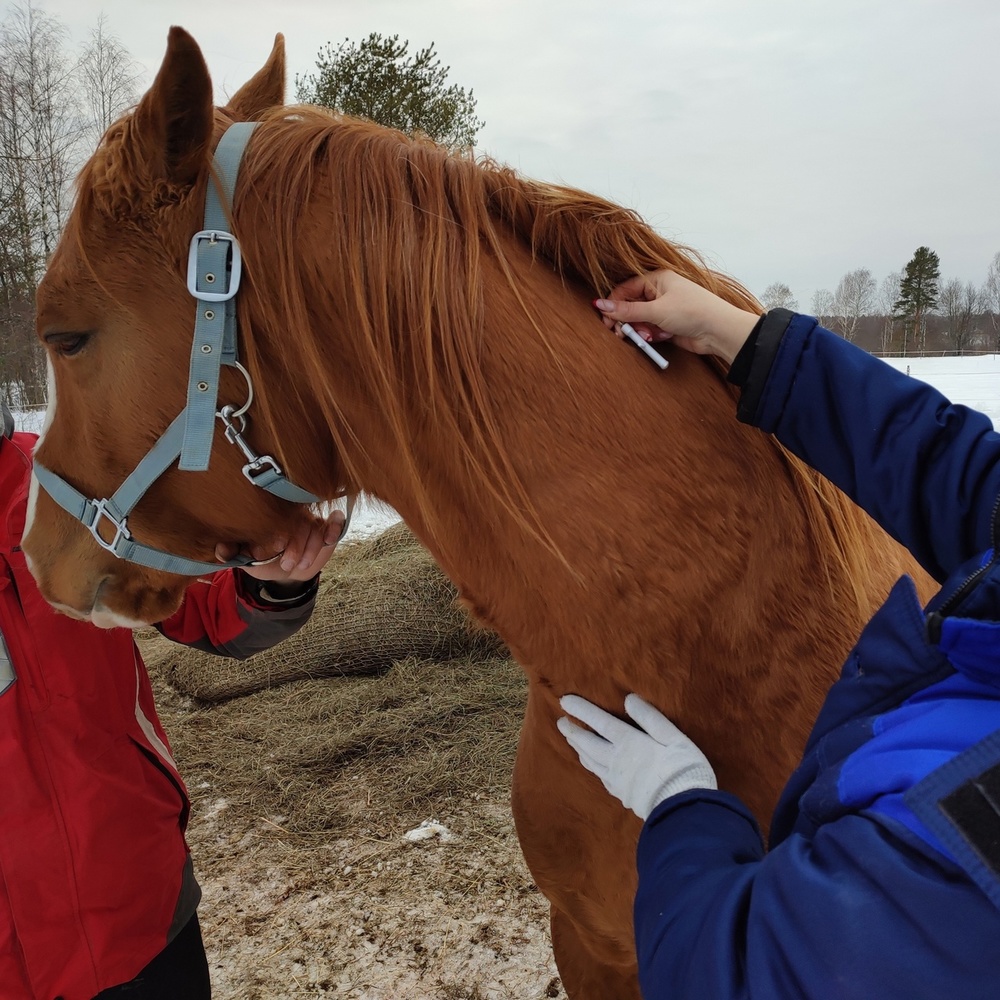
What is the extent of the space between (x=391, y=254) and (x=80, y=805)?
1187 millimetres

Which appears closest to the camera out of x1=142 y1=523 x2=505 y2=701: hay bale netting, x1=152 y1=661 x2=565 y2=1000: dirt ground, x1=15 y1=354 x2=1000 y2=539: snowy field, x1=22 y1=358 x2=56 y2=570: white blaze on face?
x1=22 y1=358 x2=56 y2=570: white blaze on face

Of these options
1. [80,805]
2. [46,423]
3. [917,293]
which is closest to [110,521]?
[46,423]

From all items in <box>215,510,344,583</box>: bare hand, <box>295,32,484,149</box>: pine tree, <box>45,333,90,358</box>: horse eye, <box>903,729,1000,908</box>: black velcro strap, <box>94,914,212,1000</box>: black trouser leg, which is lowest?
<box>94,914,212,1000</box>: black trouser leg

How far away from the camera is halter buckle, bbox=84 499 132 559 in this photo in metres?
1.15

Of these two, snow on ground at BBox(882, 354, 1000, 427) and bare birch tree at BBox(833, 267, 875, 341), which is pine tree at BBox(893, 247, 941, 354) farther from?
snow on ground at BBox(882, 354, 1000, 427)

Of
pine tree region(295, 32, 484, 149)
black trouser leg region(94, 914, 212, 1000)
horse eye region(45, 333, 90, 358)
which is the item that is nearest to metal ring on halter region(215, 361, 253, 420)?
horse eye region(45, 333, 90, 358)

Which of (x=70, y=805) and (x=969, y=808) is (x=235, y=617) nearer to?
(x=70, y=805)

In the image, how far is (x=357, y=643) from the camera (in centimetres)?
445

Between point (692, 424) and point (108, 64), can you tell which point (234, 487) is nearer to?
point (692, 424)

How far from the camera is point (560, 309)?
106cm

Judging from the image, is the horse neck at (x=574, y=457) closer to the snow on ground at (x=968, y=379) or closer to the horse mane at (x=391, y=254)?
the horse mane at (x=391, y=254)

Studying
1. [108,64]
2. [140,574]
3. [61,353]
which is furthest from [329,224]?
[108,64]

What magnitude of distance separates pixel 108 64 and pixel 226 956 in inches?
477

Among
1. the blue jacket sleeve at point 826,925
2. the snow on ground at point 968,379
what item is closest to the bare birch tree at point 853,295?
the snow on ground at point 968,379
